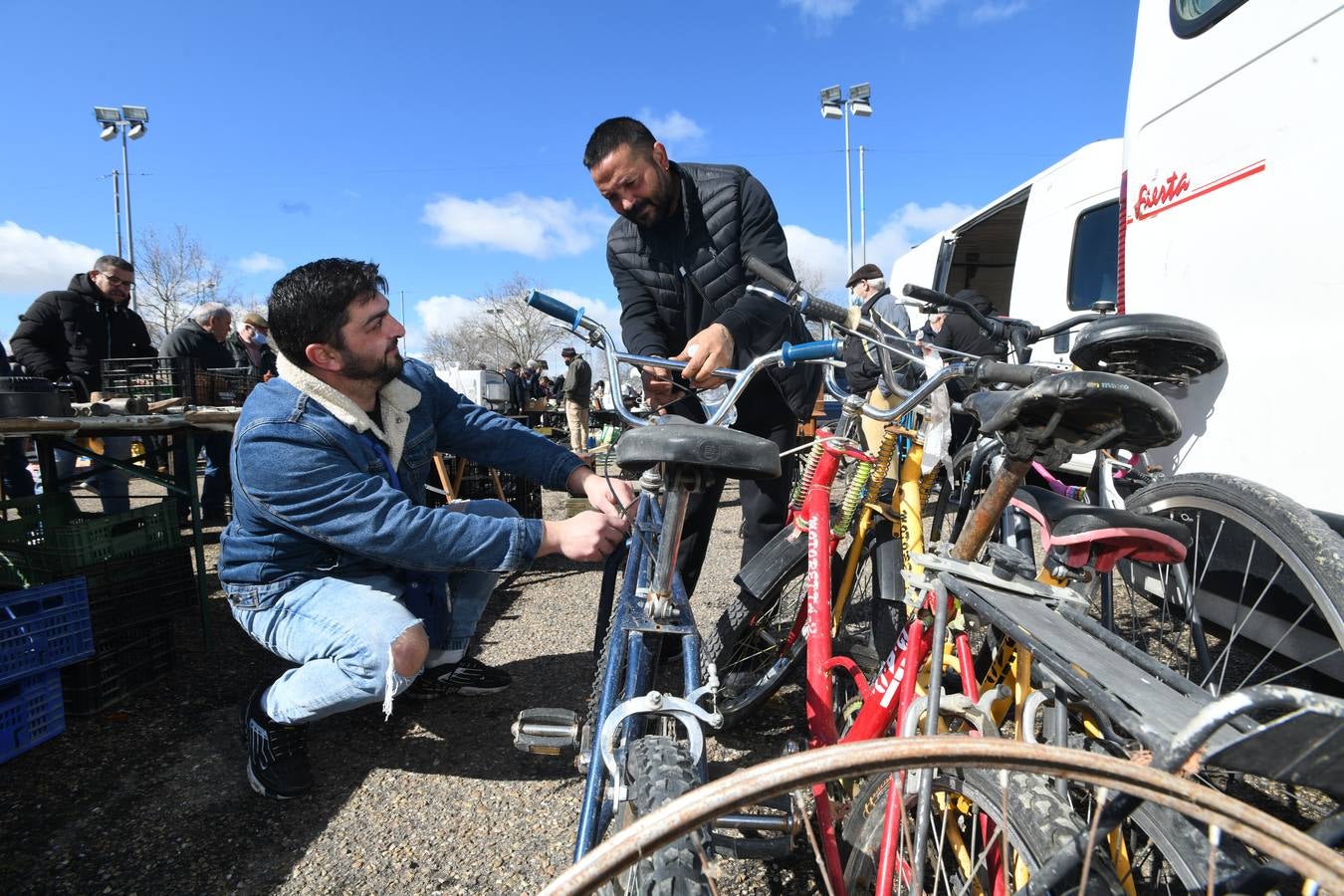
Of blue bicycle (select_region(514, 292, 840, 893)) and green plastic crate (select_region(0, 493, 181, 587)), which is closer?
blue bicycle (select_region(514, 292, 840, 893))

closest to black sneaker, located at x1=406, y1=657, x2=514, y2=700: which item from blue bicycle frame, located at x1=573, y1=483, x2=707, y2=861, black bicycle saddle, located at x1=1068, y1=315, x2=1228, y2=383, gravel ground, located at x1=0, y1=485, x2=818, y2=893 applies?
gravel ground, located at x1=0, y1=485, x2=818, y2=893

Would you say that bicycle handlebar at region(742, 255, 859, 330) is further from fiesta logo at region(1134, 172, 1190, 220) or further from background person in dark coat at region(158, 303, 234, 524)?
background person in dark coat at region(158, 303, 234, 524)

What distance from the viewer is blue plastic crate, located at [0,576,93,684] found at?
90.3 inches

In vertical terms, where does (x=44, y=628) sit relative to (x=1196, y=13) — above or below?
below

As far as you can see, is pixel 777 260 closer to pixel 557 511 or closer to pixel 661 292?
pixel 661 292

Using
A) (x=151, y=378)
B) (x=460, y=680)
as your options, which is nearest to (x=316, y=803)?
(x=460, y=680)

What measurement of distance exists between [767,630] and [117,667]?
106 inches

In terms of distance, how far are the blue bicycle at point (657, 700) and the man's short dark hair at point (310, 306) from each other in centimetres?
117

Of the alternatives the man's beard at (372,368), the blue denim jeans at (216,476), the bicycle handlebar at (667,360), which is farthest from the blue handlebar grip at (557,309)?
the blue denim jeans at (216,476)

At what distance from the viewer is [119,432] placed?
3.21 meters

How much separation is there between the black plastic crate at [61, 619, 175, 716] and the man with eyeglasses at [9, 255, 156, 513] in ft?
7.78

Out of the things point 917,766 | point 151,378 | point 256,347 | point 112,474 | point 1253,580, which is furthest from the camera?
point 256,347

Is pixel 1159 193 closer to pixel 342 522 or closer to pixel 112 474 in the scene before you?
pixel 342 522

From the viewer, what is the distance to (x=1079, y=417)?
110 centimetres
